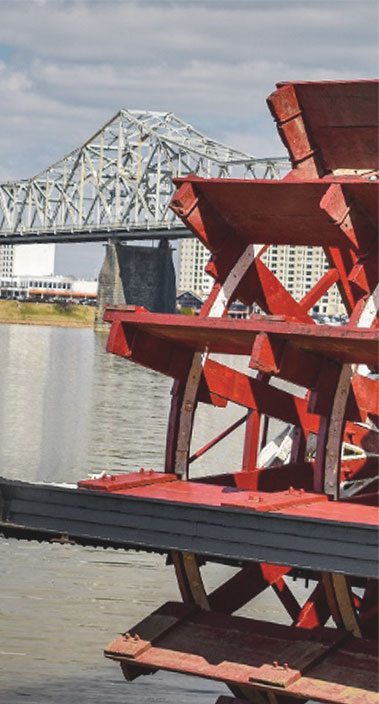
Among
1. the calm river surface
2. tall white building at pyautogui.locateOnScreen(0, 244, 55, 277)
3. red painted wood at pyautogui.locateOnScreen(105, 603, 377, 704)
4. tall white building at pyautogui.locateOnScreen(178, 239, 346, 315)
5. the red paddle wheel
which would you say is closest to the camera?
red painted wood at pyautogui.locateOnScreen(105, 603, 377, 704)

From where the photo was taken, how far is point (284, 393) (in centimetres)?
537

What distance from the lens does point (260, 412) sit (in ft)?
17.4

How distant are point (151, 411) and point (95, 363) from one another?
1198 centimetres

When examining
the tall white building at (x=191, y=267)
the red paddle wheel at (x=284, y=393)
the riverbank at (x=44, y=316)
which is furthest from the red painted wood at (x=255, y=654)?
the tall white building at (x=191, y=267)

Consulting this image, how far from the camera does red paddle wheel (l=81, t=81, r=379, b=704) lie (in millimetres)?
4504

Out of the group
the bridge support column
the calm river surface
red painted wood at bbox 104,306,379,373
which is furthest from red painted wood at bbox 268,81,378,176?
the bridge support column

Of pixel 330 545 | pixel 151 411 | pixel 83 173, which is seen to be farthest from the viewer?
pixel 83 173

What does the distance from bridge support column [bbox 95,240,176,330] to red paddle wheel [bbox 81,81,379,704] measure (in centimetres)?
5065

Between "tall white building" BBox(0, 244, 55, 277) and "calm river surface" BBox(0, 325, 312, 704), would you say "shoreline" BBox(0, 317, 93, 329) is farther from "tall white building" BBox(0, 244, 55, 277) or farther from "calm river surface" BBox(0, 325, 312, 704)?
"calm river surface" BBox(0, 325, 312, 704)

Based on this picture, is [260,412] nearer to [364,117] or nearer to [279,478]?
[279,478]

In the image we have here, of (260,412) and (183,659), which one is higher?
(260,412)

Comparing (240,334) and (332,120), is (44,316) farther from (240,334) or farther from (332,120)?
(240,334)

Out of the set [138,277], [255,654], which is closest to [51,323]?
[138,277]

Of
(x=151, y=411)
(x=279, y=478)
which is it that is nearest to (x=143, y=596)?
(x=279, y=478)
